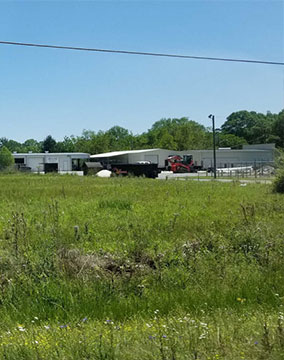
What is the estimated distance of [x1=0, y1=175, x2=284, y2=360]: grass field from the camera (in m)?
3.11

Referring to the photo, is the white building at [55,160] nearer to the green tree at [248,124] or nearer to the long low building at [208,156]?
the long low building at [208,156]

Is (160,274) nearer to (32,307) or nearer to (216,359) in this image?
(32,307)

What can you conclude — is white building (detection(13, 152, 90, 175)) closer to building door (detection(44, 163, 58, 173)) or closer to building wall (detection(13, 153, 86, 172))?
building wall (detection(13, 153, 86, 172))

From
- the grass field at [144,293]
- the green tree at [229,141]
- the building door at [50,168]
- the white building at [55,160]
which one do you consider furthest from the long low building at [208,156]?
the grass field at [144,293]

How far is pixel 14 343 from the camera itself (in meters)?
3.29

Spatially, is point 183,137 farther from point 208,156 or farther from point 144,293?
point 144,293

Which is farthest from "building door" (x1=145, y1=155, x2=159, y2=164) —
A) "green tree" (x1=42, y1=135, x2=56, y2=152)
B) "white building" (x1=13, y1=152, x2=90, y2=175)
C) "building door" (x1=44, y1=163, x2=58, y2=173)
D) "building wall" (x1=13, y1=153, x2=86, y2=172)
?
"green tree" (x1=42, y1=135, x2=56, y2=152)

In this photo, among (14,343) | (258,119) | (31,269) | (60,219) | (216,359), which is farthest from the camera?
(258,119)

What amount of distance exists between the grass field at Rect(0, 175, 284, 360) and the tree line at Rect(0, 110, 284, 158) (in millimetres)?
79061

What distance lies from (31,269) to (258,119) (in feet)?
428

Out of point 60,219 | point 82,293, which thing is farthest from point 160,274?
point 60,219

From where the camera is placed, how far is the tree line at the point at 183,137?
88062 mm

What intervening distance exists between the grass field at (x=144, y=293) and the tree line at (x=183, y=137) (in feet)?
259

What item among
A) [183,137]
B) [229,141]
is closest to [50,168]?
[183,137]
